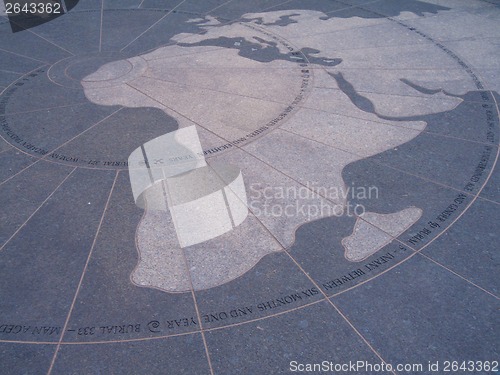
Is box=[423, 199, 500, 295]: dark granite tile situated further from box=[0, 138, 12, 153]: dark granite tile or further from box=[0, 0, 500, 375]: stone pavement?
box=[0, 138, 12, 153]: dark granite tile

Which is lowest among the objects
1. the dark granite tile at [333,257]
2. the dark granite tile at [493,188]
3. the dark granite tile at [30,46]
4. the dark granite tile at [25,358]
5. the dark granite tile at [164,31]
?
the dark granite tile at [25,358]

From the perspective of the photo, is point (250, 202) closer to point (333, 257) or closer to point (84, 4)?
point (333, 257)

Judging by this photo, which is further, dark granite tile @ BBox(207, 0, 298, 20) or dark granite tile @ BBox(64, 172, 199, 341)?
dark granite tile @ BBox(207, 0, 298, 20)

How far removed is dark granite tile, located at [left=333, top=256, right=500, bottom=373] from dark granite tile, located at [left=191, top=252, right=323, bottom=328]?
1.69ft

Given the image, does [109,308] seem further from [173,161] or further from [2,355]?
[173,161]

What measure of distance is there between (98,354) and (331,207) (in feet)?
12.7

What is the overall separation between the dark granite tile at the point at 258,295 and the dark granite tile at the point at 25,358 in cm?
183

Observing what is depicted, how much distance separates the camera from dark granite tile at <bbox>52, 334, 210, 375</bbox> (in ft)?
18.2

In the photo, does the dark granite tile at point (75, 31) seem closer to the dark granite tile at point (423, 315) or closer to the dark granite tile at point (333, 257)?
the dark granite tile at point (333, 257)

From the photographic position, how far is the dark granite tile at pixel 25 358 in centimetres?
555

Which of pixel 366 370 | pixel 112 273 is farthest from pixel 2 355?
pixel 366 370

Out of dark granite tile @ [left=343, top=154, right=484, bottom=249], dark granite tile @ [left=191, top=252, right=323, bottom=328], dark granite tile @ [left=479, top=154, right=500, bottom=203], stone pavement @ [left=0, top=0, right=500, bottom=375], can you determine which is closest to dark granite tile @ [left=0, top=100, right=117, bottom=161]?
stone pavement @ [left=0, top=0, right=500, bottom=375]

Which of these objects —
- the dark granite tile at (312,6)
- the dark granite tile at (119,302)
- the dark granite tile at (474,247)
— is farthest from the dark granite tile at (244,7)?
the dark granite tile at (474,247)

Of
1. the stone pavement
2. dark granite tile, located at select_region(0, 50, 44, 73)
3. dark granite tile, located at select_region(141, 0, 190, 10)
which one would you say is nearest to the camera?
the stone pavement
